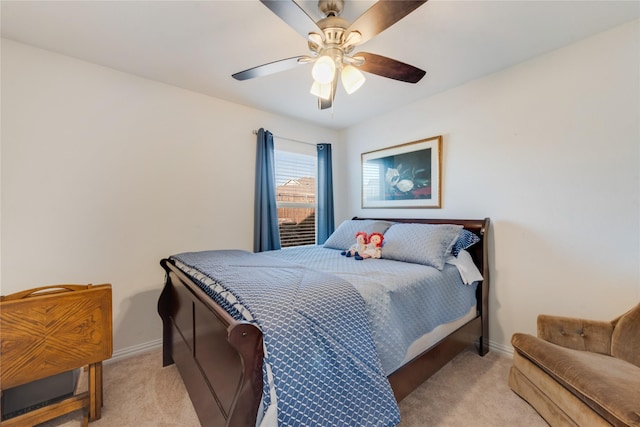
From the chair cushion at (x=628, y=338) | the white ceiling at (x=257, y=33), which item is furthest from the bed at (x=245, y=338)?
the white ceiling at (x=257, y=33)

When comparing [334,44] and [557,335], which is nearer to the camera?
[334,44]

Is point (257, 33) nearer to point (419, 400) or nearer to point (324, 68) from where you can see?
point (324, 68)

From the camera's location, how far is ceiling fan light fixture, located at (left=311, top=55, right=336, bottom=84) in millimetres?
1341

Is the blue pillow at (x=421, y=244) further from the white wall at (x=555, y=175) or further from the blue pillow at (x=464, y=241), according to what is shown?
the white wall at (x=555, y=175)

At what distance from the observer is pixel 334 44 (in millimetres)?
1436

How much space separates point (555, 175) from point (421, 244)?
111cm

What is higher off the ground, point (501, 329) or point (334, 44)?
point (334, 44)

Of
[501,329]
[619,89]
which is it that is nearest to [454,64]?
[619,89]

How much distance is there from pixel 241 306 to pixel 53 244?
194cm

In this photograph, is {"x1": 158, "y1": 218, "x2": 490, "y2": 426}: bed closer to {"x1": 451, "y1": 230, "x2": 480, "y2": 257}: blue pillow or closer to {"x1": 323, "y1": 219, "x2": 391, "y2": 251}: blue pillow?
{"x1": 451, "y1": 230, "x2": 480, "y2": 257}: blue pillow

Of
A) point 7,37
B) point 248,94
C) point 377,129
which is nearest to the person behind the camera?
point 7,37

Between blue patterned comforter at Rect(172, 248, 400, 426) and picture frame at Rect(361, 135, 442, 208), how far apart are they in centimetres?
185

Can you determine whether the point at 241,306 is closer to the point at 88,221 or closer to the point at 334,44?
the point at 334,44

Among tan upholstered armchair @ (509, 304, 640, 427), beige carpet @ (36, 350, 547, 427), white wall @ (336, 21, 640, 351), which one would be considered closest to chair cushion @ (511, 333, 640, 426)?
tan upholstered armchair @ (509, 304, 640, 427)
